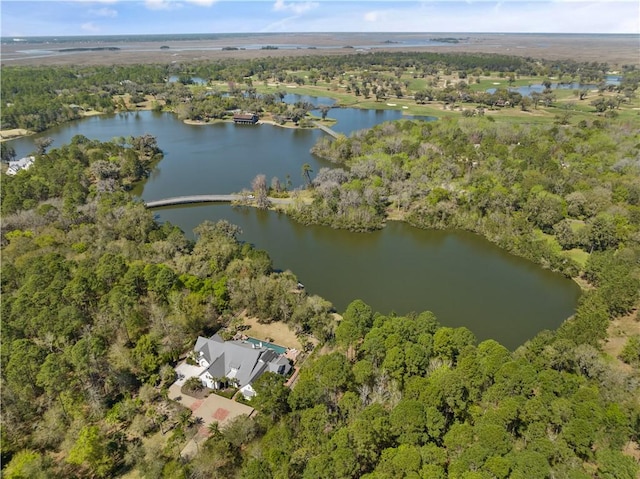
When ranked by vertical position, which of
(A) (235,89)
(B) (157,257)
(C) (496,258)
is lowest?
(C) (496,258)

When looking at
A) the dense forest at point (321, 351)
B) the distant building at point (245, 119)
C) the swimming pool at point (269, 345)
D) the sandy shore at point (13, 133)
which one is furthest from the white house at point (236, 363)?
the sandy shore at point (13, 133)

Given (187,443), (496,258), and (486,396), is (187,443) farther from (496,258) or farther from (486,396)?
(496,258)

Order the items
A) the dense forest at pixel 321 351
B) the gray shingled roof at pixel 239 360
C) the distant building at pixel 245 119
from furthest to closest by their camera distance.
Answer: the distant building at pixel 245 119 → the gray shingled roof at pixel 239 360 → the dense forest at pixel 321 351

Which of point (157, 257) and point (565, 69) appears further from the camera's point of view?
point (565, 69)

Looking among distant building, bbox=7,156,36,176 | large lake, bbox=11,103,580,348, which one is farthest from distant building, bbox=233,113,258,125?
distant building, bbox=7,156,36,176

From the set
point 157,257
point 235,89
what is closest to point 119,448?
point 157,257

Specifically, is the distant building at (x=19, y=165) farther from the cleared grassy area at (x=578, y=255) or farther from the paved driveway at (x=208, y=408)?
the cleared grassy area at (x=578, y=255)

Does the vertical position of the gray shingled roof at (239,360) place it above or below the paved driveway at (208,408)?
above
